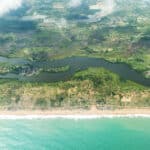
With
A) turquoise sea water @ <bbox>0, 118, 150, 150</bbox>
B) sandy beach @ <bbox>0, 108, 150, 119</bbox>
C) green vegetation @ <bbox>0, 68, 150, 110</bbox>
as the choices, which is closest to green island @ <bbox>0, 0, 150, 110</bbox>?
green vegetation @ <bbox>0, 68, 150, 110</bbox>

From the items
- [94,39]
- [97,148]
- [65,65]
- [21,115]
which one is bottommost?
[97,148]

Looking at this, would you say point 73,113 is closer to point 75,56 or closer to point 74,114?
point 74,114

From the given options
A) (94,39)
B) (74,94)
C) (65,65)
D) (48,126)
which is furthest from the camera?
(94,39)

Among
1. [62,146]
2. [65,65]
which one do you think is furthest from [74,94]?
[65,65]

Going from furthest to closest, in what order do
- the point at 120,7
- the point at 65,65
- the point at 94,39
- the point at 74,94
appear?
the point at 120,7 < the point at 94,39 < the point at 65,65 < the point at 74,94

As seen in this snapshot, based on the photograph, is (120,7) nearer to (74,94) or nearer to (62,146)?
(74,94)

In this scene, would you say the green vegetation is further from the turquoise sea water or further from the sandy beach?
the turquoise sea water
